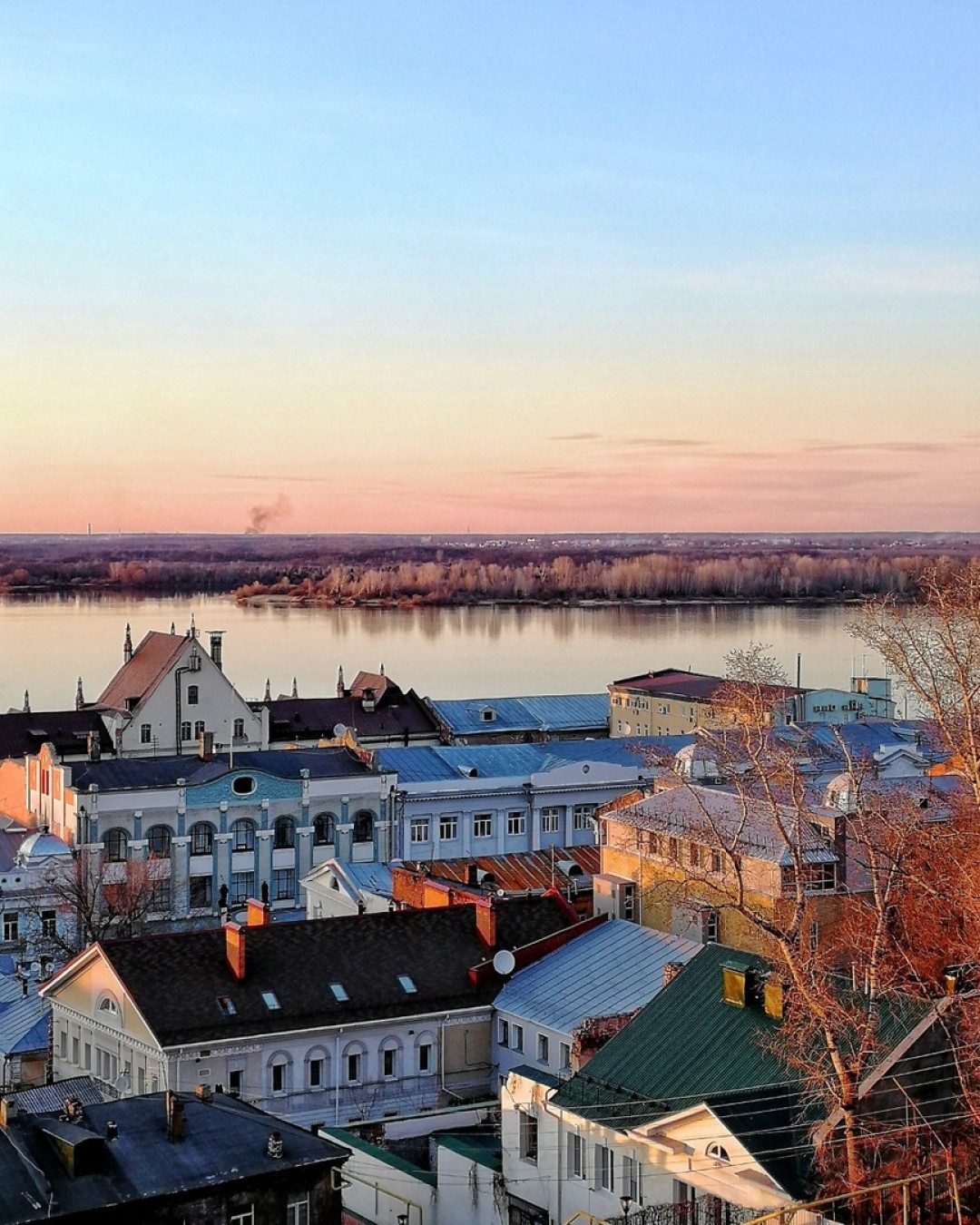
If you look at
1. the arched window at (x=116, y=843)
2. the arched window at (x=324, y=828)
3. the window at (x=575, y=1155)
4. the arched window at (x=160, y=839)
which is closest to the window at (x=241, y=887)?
the arched window at (x=160, y=839)

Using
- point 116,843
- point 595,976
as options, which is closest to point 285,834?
point 116,843

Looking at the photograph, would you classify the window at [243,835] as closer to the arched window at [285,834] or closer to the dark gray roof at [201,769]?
the arched window at [285,834]

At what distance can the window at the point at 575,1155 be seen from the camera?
20.7 meters

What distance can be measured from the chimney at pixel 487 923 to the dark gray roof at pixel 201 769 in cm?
1567

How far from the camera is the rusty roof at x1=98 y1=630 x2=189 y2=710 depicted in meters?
54.0

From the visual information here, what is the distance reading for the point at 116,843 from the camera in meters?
41.7

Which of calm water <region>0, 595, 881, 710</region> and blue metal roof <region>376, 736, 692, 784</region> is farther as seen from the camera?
calm water <region>0, 595, 881, 710</region>

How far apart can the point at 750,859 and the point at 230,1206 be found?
10.9 meters

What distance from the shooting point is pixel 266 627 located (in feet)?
462

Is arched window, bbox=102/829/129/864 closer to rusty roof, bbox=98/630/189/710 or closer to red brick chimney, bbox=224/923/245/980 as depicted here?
rusty roof, bbox=98/630/189/710

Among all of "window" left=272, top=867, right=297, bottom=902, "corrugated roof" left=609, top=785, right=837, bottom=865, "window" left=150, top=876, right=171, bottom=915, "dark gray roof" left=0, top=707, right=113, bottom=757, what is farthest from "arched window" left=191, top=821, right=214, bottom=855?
"corrugated roof" left=609, top=785, right=837, bottom=865

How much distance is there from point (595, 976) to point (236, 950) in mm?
5042

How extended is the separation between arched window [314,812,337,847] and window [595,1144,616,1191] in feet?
77.9

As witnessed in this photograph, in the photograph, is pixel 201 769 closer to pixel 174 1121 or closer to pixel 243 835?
pixel 243 835
